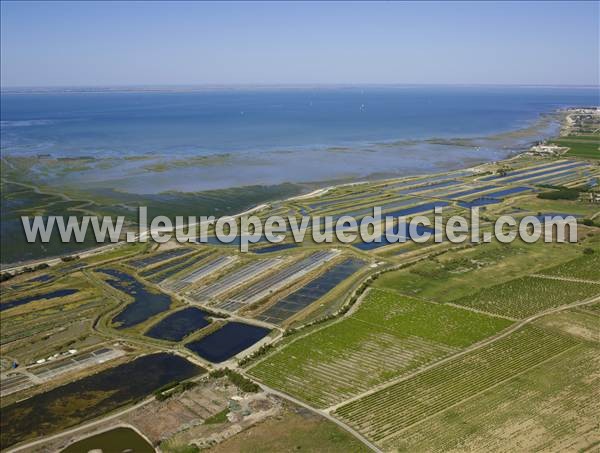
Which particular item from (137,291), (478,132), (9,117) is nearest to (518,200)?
(137,291)

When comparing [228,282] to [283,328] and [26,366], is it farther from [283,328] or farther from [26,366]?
[26,366]

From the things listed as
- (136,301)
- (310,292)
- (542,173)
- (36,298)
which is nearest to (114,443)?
(136,301)

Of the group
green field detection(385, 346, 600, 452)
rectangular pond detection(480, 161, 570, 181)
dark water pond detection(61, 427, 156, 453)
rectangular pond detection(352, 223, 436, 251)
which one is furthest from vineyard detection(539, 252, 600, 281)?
rectangular pond detection(480, 161, 570, 181)

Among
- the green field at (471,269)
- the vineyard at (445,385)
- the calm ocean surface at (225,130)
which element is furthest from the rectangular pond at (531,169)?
the vineyard at (445,385)

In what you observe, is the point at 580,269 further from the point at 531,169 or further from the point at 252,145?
the point at 252,145

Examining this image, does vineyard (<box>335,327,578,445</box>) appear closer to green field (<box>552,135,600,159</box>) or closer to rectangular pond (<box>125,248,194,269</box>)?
rectangular pond (<box>125,248,194,269</box>)

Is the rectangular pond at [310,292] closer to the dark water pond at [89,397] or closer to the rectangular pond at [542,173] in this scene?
the dark water pond at [89,397]
